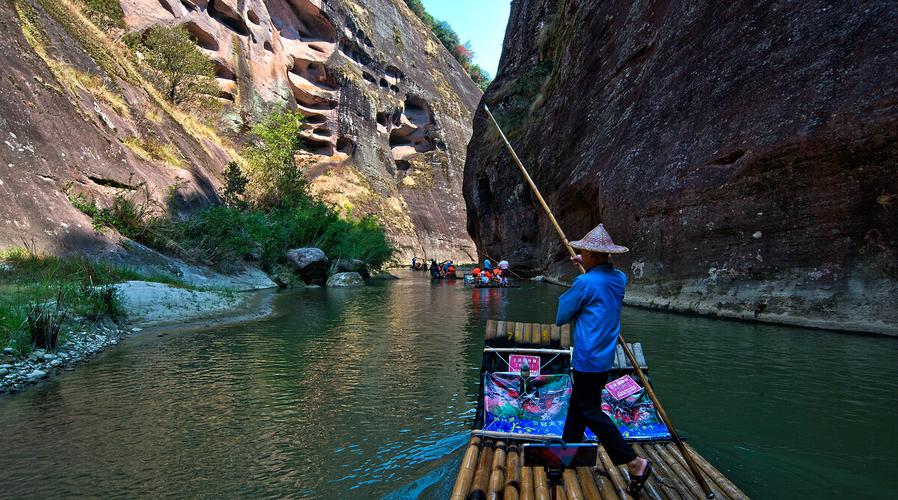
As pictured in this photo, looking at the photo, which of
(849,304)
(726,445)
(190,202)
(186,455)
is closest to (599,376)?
A: (726,445)

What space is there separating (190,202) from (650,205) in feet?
55.0

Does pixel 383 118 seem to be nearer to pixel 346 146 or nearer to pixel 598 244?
pixel 346 146

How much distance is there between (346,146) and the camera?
161ft

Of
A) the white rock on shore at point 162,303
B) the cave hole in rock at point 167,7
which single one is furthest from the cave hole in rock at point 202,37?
the white rock on shore at point 162,303

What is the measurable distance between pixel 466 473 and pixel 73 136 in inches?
624

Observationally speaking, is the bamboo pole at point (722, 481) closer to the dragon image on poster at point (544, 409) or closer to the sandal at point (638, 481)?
the sandal at point (638, 481)

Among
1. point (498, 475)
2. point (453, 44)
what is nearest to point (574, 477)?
point (498, 475)

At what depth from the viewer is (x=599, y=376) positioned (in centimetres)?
328

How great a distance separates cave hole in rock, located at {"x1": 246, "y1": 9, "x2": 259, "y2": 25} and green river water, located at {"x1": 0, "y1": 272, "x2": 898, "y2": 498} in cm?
3894

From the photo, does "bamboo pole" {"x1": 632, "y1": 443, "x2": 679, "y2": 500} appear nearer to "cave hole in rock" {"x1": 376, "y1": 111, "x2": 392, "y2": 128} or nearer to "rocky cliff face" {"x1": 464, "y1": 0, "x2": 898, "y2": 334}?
"rocky cliff face" {"x1": 464, "y1": 0, "x2": 898, "y2": 334}

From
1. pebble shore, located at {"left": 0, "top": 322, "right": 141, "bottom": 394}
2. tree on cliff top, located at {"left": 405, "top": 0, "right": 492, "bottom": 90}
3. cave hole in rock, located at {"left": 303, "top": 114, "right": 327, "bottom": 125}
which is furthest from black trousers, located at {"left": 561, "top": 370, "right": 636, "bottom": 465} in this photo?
tree on cliff top, located at {"left": 405, "top": 0, "right": 492, "bottom": 90}

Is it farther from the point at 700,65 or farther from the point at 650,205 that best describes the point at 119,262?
the point at 700,65

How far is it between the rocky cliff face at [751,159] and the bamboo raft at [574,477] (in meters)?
7.33

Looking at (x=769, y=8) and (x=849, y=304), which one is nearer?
(x=849, y=304)
